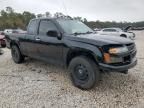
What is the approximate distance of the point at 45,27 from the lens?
6.20m

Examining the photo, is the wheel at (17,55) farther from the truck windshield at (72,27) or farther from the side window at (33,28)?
the truck windshield at (72,27)

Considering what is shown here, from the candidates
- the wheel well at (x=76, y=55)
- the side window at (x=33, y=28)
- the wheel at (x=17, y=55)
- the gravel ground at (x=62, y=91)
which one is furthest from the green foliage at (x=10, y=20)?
the wheel well at (x=76, y=55)

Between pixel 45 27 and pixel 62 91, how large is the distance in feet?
7.27

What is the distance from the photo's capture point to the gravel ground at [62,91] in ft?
13.7

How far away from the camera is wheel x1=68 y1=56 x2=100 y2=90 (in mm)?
4676

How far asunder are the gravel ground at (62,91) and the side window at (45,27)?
1.28 meters

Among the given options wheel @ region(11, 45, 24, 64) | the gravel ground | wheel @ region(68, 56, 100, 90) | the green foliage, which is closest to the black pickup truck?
wheel @ region(68, 56, 100, 90)

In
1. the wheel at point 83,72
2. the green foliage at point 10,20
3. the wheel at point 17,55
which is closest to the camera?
the wheel at point 83,72

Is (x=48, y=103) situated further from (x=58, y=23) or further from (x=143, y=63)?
(x=143, y=63)

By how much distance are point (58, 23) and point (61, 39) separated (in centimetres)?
57

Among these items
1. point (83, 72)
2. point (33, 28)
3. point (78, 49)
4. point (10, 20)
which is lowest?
point (83, 72)

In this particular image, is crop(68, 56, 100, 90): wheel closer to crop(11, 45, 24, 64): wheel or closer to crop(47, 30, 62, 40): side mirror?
crop(47, 30, 62, 40): side mirror

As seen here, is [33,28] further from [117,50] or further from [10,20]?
[10,20]

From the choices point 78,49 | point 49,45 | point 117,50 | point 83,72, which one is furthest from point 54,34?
point 117,50
